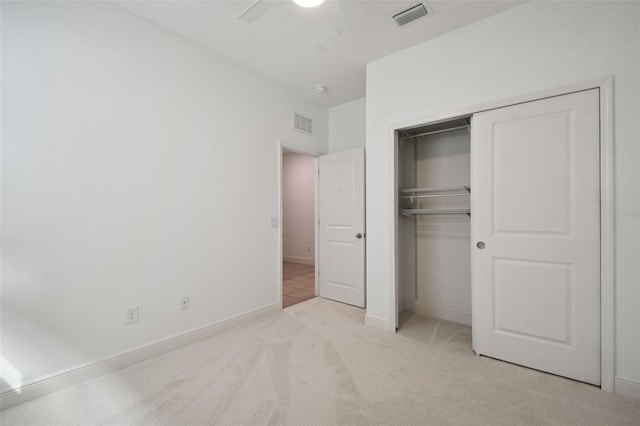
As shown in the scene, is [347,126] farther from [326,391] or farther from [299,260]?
[299,260]

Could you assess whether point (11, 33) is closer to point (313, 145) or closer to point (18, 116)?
point (18, 116)

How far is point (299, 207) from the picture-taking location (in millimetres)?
6824

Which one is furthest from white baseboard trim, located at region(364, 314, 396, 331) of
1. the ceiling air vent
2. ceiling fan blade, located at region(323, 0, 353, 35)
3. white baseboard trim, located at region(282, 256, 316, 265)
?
white baseboard trim, located at region(282, 256, 316, 265)

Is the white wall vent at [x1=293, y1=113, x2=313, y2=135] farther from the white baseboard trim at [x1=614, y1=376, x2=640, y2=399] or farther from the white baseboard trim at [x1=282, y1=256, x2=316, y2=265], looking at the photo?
the white baseboard trim at [x1=614, y1=376, x2=640, y2=399]

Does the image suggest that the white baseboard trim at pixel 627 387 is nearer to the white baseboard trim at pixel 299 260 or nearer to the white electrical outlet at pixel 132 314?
the white electrical outlet at pixel 132 314

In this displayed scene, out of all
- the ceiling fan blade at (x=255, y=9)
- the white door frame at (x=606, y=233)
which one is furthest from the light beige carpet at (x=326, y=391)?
the ceiling fan blade at (x=255, y=9)

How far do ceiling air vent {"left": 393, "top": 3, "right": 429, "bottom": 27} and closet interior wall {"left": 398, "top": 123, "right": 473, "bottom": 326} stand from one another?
119 cm

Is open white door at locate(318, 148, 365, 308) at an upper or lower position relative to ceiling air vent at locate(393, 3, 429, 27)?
lower

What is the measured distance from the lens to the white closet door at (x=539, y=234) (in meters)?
1.97

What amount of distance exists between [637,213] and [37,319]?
4014 mm

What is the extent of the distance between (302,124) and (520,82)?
2483mm

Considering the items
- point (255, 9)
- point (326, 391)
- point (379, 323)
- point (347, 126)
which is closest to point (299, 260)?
point (347, 126)

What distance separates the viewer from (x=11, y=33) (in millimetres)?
1770

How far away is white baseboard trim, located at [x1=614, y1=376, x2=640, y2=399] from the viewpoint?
181 centimetres
